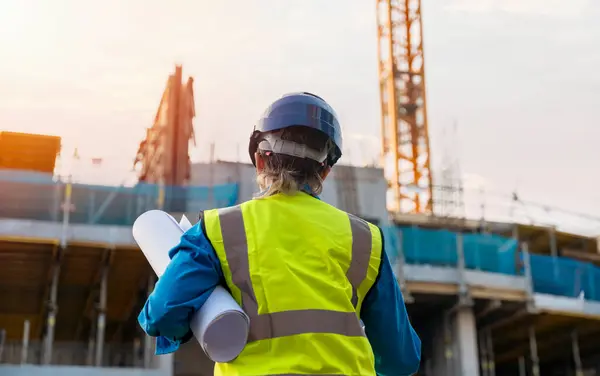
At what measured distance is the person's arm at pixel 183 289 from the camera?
7.00 ft

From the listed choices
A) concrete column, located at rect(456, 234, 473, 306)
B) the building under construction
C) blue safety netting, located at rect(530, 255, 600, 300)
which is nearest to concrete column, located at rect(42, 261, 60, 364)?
the building under construction

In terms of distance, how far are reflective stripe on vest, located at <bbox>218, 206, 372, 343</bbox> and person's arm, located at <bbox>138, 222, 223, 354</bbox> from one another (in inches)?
2.4

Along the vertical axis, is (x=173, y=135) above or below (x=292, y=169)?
above

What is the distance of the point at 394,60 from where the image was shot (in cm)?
4578

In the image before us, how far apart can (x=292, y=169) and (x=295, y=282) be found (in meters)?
0.39

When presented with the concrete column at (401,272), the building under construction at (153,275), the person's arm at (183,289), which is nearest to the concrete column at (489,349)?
the building under construction at (153,275)

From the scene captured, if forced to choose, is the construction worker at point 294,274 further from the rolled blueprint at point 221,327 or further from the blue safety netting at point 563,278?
the blue safety netting at point 563,278

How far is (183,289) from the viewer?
2.14 m

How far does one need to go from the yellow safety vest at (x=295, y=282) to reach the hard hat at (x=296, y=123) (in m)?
0.15

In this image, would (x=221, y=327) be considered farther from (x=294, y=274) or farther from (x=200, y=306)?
(x=294, y=274)

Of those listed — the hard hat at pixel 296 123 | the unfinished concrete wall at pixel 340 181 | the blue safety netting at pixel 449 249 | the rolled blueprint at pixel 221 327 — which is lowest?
the rolled blueprint at pixel 221 327

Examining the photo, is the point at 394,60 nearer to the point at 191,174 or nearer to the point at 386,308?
the point at 191,174

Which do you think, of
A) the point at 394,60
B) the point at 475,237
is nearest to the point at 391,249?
the point at 475,237

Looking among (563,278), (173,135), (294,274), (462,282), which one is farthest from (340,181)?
(294,274)
